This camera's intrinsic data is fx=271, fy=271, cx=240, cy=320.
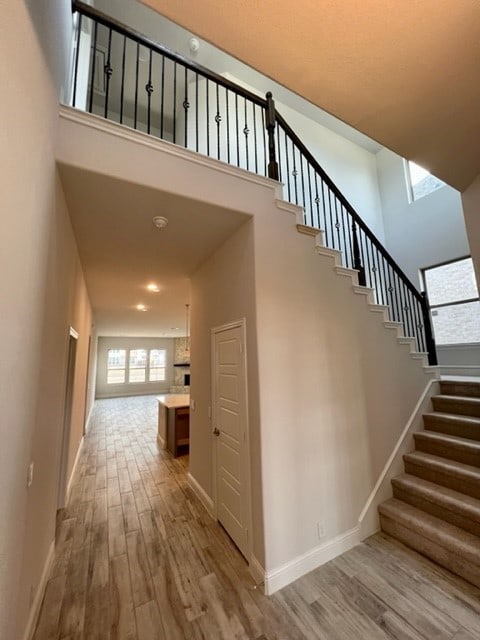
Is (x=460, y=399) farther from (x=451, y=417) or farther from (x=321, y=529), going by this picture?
(x=321, y=529)

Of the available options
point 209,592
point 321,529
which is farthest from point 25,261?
point 321,529

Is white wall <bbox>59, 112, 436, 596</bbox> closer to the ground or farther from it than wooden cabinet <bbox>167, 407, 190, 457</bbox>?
farther from it

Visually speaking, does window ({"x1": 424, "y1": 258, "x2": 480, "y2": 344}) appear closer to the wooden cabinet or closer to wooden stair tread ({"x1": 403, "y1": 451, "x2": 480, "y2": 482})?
wooden stair tread ({"x1": 403, "y1": 451, "x2": 480, "y2": 482})

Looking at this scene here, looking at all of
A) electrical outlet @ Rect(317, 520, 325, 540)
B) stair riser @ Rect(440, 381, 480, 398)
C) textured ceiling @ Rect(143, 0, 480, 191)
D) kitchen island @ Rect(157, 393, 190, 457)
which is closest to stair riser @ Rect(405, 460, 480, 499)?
stair riser @ Rect(440, 381, 480, 398)

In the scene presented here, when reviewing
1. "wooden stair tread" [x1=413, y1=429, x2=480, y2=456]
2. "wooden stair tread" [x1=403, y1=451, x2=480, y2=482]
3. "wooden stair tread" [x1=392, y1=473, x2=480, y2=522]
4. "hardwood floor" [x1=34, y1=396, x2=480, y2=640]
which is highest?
"wooden stair tread" [x1=413, y1=429, x2=480, y2=456]

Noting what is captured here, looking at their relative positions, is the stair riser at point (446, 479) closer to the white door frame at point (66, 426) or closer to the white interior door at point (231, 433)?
the white interior door at point (231, 433)

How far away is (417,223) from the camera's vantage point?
18.8ft

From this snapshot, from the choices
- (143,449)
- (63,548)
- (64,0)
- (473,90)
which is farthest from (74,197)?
(143,449)

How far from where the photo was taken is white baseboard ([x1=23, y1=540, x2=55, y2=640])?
5.60 feet

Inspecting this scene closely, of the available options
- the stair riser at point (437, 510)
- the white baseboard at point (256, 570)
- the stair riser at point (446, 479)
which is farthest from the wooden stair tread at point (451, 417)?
the white baseboard at point (256, 570)

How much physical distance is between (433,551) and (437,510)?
36 cm

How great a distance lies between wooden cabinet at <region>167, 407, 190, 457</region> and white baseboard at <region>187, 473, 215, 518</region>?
1198 mm

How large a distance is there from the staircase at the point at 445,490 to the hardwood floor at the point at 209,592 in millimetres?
141

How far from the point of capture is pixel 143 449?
5445mm
